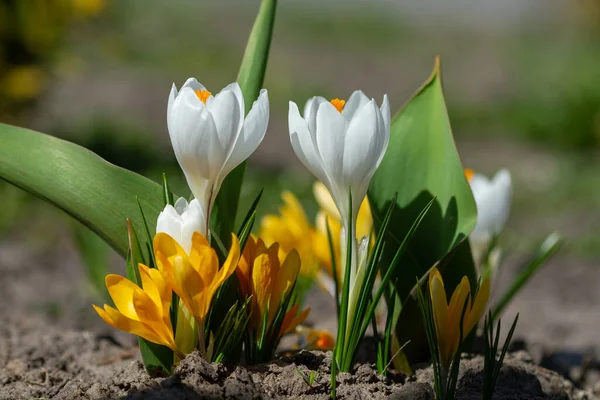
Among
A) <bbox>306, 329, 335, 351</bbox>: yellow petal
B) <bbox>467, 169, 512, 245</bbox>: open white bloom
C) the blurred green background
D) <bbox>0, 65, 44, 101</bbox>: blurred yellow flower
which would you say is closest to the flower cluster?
<bbox>306, 329, 335, 351</bbox>: yellow petal

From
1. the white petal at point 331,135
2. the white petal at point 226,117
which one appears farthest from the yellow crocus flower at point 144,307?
the white petal at point 331,135

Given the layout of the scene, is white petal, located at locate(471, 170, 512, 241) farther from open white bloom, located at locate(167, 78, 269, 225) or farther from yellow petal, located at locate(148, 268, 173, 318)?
yellow petal, located at locate(148, 268, 173, 318)

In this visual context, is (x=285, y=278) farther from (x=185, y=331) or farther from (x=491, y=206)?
(x=491, y=206)

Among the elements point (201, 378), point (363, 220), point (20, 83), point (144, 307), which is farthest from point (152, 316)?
point (20, 83)

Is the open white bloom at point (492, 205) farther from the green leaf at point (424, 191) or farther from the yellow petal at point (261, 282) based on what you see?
the yellow petal at point (261, 282)

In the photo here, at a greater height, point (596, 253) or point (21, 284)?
point (596, 253)

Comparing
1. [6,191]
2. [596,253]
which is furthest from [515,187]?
[6,191]

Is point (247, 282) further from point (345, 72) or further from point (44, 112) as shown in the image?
point (345, 72)
